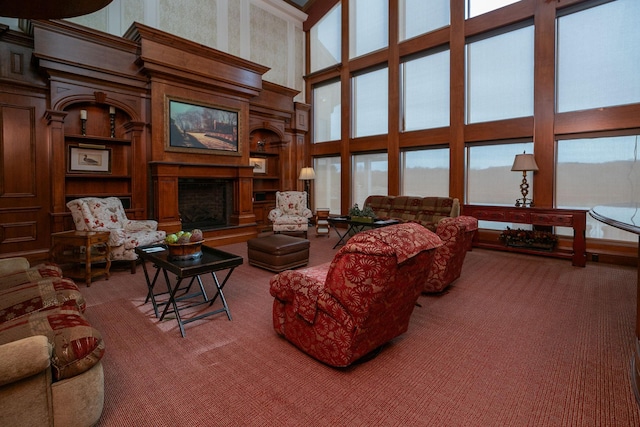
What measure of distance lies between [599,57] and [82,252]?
8.23 meters

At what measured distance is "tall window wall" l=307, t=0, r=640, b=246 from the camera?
4.83 m

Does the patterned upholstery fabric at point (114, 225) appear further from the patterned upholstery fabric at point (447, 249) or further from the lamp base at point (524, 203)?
the lamp base at point (524, 203)

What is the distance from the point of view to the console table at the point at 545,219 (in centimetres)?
451

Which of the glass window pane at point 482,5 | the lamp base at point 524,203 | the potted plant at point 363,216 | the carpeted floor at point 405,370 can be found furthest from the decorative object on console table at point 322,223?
the glass window pane at point 482,5

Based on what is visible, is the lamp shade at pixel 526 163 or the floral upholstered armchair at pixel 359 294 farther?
the lamp shade at pixel 526 163

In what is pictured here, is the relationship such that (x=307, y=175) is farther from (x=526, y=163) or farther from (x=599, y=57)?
(x=599, y=57)

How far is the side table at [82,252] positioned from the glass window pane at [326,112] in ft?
19.9

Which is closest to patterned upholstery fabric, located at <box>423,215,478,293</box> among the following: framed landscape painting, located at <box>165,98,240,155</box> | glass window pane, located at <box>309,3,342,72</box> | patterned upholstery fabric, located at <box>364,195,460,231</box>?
patterned upholstery fabric, located at <box>364,195,460,231</box>

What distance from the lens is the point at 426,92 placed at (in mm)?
6805

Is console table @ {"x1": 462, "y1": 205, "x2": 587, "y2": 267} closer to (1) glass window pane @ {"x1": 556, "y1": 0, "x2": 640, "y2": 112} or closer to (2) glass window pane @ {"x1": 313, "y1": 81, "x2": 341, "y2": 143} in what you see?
(1) glass window pane @ {"x1": 556, "y1": 0, "x2": 640, "y2": 112}

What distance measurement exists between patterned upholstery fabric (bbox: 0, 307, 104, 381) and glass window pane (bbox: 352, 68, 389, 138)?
698 centimetres

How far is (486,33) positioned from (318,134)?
14.9 feet

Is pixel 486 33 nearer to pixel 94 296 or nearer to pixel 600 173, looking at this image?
pixel 600 173

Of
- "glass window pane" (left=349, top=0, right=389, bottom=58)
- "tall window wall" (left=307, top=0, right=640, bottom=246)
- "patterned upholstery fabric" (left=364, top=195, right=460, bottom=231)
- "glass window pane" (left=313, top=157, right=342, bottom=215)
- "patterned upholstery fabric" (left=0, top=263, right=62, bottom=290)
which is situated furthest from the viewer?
"glass window pane" (left=313, top=157, right=342, bottom=215)
